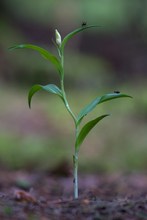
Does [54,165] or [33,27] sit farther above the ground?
[33,27]

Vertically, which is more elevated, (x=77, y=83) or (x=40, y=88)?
(x=77, y=83)

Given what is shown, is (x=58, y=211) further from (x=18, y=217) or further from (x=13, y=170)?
(x=13, y=170)

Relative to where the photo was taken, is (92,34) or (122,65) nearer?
(122,65)

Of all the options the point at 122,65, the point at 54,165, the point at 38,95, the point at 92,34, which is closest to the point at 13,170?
the point at 54,165

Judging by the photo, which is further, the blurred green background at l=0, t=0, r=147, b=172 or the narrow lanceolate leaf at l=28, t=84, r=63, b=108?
the blurred green background at l=0, t=0, r=147, b=172

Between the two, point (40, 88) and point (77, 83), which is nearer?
point (40, 88)

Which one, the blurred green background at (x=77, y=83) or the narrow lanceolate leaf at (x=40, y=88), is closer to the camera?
the narrow lanceolate leaf at (x=40, y=88)

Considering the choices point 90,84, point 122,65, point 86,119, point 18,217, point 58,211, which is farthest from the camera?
point 122,65

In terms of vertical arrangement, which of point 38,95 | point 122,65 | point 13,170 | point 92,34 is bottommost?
point 13,170
